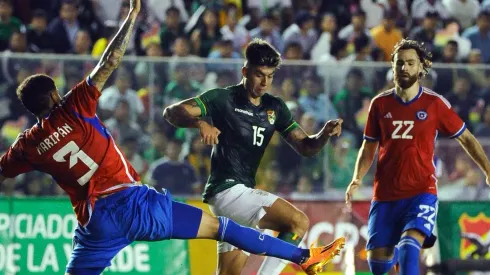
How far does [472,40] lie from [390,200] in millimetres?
8287

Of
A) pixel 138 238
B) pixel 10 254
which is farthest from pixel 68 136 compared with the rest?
pixel 10 254

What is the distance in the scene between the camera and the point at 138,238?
9.73 metres

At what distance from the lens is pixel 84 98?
9.48 m

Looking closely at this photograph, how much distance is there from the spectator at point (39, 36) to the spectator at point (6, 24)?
18 cm

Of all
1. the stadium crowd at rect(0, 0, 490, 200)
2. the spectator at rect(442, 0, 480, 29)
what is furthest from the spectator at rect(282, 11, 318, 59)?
the spectator at rect(442, 0, 480, 29)

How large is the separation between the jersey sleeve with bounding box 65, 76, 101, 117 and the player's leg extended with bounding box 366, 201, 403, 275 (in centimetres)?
298

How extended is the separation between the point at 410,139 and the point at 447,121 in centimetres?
39

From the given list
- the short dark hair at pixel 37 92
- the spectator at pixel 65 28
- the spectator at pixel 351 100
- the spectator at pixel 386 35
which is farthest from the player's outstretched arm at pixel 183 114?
the spectator at pixel 386 35

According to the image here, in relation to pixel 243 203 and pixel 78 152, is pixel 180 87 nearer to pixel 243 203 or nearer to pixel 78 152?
pixel 243 203

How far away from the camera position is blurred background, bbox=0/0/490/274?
14.1 m

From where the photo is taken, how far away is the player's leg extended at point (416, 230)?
414 inches

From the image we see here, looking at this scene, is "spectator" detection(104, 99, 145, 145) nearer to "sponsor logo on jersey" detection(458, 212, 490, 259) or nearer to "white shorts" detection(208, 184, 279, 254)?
"white shorts" detection(208, 184, 279, 254)

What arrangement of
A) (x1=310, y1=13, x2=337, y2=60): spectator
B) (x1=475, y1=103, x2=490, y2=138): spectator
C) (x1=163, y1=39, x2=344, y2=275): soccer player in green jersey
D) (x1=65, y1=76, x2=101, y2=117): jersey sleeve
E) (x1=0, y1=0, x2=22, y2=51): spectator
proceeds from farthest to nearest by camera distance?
1. (x1=310, y1=13, x2=337, y2=60): spectator
2. (x1=0, y1=0, x2=22, y2=51): spectator
3. (x1=475, y1=103, x2=490, y2=138): spectator
4. (x1=163, y1=39, x2=344, y2=275): soccer player in green jersey
5. (x1=65, y1=76, x2=101, y2=117): jersey sleeve

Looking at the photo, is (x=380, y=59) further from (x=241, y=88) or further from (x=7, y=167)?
(x=7, y=167)
